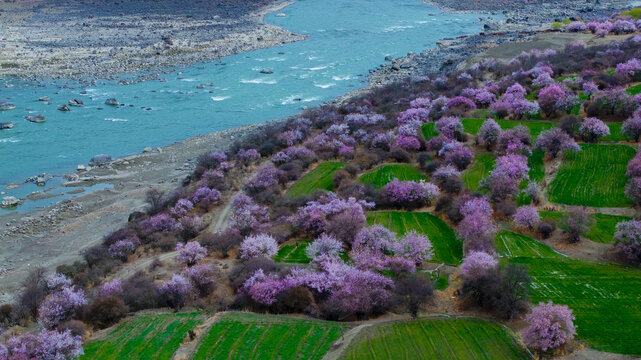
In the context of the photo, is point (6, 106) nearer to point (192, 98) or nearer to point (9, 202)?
point (192, 98)

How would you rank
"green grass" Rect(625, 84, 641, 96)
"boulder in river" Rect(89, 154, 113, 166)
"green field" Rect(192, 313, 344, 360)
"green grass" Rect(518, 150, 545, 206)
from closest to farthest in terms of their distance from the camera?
"green field" Rect(192, 313, 344, 360) → "green grass" Rect(518, 150, 545, 206) → "green grass" Rect(625, 84, 641, 96) → "boulder in river" Rect(89, 154, 113, 166)

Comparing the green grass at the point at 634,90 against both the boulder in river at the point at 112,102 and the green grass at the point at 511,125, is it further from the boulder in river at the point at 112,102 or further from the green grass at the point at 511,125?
the boulder in river at the point at 112,102

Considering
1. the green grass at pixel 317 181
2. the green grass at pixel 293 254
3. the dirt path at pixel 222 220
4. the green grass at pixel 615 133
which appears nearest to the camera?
the green grass at pixel 293 254

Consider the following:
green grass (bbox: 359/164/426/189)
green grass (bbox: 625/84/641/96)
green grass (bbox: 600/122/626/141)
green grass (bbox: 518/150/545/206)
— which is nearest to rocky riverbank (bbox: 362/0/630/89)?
green grass (bbox: 625/84/641/96)

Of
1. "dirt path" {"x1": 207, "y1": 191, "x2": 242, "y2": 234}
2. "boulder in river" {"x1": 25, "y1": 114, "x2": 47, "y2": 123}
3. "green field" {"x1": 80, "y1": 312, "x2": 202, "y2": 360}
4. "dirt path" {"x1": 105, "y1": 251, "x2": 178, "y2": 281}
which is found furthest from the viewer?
"boulder in river" {"x1": 25, "y1": 114, "x2": 47, "y2": 123}

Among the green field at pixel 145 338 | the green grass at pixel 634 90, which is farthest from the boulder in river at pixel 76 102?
the green grass at pixel 634 90

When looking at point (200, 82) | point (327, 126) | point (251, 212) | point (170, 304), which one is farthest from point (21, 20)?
point (170, 304)

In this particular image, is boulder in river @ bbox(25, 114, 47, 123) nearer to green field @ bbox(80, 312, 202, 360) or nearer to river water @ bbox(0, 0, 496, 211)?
river water @ bbox(0, 0, 496, 211)
